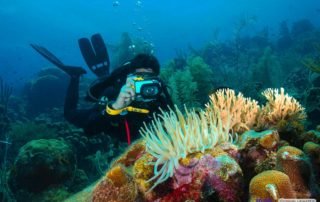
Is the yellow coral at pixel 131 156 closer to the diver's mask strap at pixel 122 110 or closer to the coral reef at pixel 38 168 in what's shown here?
the diver's mask strap at pixel 122 110

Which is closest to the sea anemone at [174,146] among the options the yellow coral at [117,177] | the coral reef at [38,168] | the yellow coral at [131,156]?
the yellow coral at [117,177]

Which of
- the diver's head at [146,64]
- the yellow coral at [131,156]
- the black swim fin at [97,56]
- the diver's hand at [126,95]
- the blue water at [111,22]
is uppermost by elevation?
the blue water at [111,22]

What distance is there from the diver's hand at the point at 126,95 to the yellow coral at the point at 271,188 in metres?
3.45

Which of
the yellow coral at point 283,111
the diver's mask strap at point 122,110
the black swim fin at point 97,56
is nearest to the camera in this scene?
the yellow coral at point 283,111

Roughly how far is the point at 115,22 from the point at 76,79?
8823 centimetres

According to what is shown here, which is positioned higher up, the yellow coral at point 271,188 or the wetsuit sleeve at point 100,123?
the wetsuit sleeve at point 100,123

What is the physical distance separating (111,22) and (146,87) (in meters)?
92.7

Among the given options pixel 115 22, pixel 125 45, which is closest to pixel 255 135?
pixel 125 45

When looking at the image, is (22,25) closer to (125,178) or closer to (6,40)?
(6,40)

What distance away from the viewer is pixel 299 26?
2778 cm

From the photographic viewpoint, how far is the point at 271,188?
1.78 m

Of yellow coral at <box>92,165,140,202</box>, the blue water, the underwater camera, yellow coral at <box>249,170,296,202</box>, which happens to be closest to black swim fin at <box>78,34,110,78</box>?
the underwater camera

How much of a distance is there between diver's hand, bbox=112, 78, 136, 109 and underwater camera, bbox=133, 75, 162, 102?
101mm

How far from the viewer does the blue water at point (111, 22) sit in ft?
220
